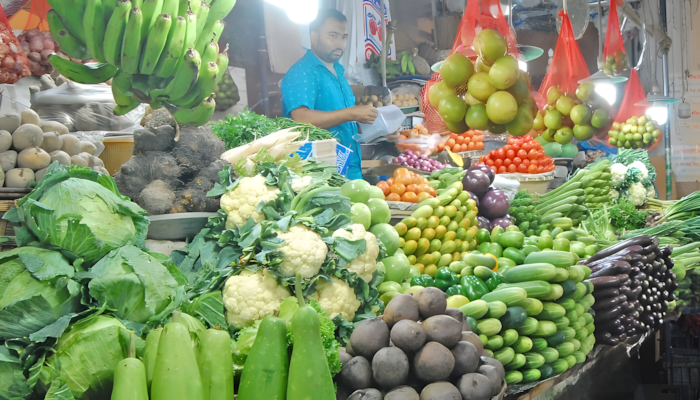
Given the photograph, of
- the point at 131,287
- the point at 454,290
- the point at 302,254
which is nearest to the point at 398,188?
the point at 454,290

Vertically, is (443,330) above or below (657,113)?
below

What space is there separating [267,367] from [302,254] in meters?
0.59

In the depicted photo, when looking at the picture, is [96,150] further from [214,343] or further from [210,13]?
[214,343]

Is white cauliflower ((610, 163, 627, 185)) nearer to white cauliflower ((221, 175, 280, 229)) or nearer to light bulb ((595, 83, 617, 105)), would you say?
light bulb ((595, 83, 617, 105))

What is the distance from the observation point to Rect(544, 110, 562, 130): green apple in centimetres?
365

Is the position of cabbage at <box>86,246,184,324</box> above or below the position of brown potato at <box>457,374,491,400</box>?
above

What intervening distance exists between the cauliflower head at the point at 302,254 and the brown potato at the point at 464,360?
0.57m

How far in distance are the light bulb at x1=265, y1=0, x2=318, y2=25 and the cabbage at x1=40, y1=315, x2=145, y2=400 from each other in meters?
3.88

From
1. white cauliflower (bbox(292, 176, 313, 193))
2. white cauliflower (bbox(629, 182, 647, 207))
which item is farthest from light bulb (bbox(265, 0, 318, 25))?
white cauliflower (bbox(629, 182, 647, 207))

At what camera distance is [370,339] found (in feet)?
4.56

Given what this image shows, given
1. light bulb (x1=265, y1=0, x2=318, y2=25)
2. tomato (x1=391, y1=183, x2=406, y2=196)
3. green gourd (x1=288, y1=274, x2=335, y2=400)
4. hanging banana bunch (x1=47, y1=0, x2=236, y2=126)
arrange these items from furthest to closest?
Answer: light bulb (x1=265, y1=0, x2=318, y2=25), tomato (x1=391, y1=183, x2=406, y2=196), hanging banana bunch (x1=47, y1=0, x2=236, y2=126), green gourd (x1=288, y1=274, x2=335, y2=400)

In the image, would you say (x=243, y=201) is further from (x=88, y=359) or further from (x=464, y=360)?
(x=464, y=360)

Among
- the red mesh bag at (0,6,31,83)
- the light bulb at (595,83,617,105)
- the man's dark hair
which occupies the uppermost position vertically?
the man's dark hair

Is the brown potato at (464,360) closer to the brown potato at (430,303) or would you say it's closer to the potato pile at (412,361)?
the potato pile at (412,361)
